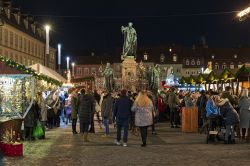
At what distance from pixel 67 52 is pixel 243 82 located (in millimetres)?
121514

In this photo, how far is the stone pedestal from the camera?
46.6 metres

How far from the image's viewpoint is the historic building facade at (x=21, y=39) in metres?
70.1

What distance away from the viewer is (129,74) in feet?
155

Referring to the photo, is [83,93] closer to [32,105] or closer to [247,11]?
[32,105]

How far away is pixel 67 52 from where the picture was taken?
481ft

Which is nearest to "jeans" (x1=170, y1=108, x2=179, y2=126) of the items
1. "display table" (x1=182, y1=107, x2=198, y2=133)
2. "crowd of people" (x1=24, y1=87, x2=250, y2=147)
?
"crowd of people" (x1=24, y1=87, x2=250, y2=147)

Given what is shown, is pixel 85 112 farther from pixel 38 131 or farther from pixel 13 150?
pixel 13 150

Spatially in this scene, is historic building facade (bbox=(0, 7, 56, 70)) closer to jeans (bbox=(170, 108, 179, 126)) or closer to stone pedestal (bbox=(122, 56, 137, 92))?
stone pedestal (bbox=(122, 56, 137, 92))

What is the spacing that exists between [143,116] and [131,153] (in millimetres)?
2208

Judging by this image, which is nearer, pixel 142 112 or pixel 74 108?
pixel 142 112

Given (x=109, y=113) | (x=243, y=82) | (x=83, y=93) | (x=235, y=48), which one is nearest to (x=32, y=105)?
(x=83, y=93)

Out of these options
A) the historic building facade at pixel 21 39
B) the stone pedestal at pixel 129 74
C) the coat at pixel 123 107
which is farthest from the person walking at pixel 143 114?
the historic building facade at pixel 21 39

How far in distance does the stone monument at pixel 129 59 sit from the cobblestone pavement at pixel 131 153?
27.3 meters

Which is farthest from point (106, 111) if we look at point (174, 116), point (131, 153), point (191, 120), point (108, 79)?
point (108, 79)
